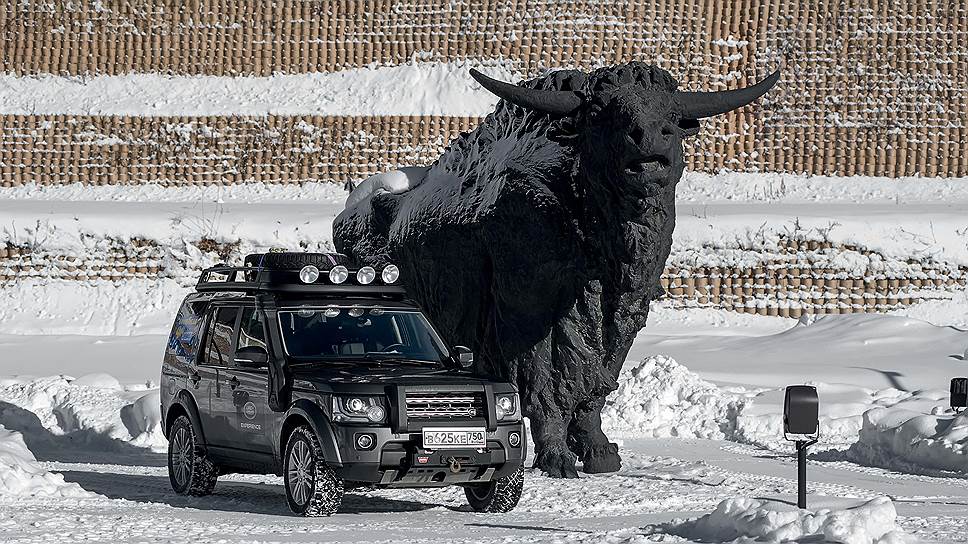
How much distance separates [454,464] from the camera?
10188 millimetres

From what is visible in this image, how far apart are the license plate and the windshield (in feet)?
4.30

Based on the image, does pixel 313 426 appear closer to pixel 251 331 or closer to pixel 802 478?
pixel 251 331

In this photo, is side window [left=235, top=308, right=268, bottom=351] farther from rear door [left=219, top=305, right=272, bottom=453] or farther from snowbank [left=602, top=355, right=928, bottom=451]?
snowbank [left=602, top=355, right=928, bottom=451]

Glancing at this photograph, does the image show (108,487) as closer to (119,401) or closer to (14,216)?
(119,401)

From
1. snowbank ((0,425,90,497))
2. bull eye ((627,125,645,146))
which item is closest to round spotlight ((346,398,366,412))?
snowbank ((0,425,90,497))

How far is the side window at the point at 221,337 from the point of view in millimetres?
11984

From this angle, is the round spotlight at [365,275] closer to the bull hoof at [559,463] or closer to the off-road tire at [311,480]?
the off-road tire at [311,480]

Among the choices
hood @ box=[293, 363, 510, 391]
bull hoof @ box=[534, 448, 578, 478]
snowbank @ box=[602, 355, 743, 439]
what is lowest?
snowbank @ box=[602, 355, 743, 439]

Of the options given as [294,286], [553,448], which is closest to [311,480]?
[294,286]

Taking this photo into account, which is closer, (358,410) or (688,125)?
(358,410)

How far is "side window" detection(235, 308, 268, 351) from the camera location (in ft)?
37.9

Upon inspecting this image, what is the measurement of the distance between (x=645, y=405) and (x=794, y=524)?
8.59 metres

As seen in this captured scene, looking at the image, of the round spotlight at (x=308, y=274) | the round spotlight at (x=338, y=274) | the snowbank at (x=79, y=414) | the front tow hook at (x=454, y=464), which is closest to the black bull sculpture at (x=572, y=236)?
the round spotlight at (x=338, y=274)

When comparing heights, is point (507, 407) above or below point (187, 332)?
above
